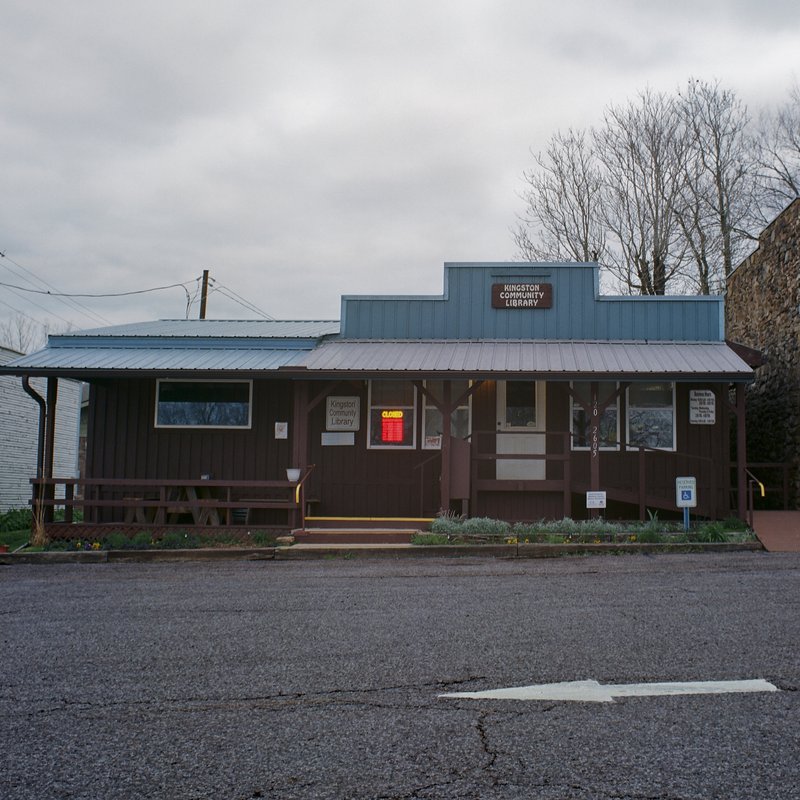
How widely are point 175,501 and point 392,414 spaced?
4.35 m

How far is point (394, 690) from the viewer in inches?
202

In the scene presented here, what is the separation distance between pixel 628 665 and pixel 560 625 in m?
1.31

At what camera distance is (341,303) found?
1688cm

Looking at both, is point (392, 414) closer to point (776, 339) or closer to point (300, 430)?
point (300, 430)

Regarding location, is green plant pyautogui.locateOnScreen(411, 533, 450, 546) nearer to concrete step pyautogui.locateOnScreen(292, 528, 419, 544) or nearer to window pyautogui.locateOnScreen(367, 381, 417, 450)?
concrete step pyautogui.locateOnScreen(292, 528, 419, 544)

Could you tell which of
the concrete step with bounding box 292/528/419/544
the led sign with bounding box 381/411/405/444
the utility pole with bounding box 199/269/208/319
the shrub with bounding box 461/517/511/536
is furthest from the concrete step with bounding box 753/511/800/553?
the utility pole with bounding box 199/269/208/319

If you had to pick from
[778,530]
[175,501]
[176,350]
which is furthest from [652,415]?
[176,350]

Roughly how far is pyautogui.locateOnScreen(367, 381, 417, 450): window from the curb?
3730 millimetres

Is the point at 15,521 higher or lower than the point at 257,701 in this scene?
higher

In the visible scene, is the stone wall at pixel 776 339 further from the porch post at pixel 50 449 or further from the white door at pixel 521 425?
the porch post at pixel 50 449

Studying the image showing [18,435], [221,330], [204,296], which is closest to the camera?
[221,330]

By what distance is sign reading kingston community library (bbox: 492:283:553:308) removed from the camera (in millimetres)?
16391

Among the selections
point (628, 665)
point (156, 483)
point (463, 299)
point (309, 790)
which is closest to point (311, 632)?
point (628, 665)

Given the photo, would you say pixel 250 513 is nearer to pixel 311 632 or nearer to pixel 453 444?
pixel 453 444
